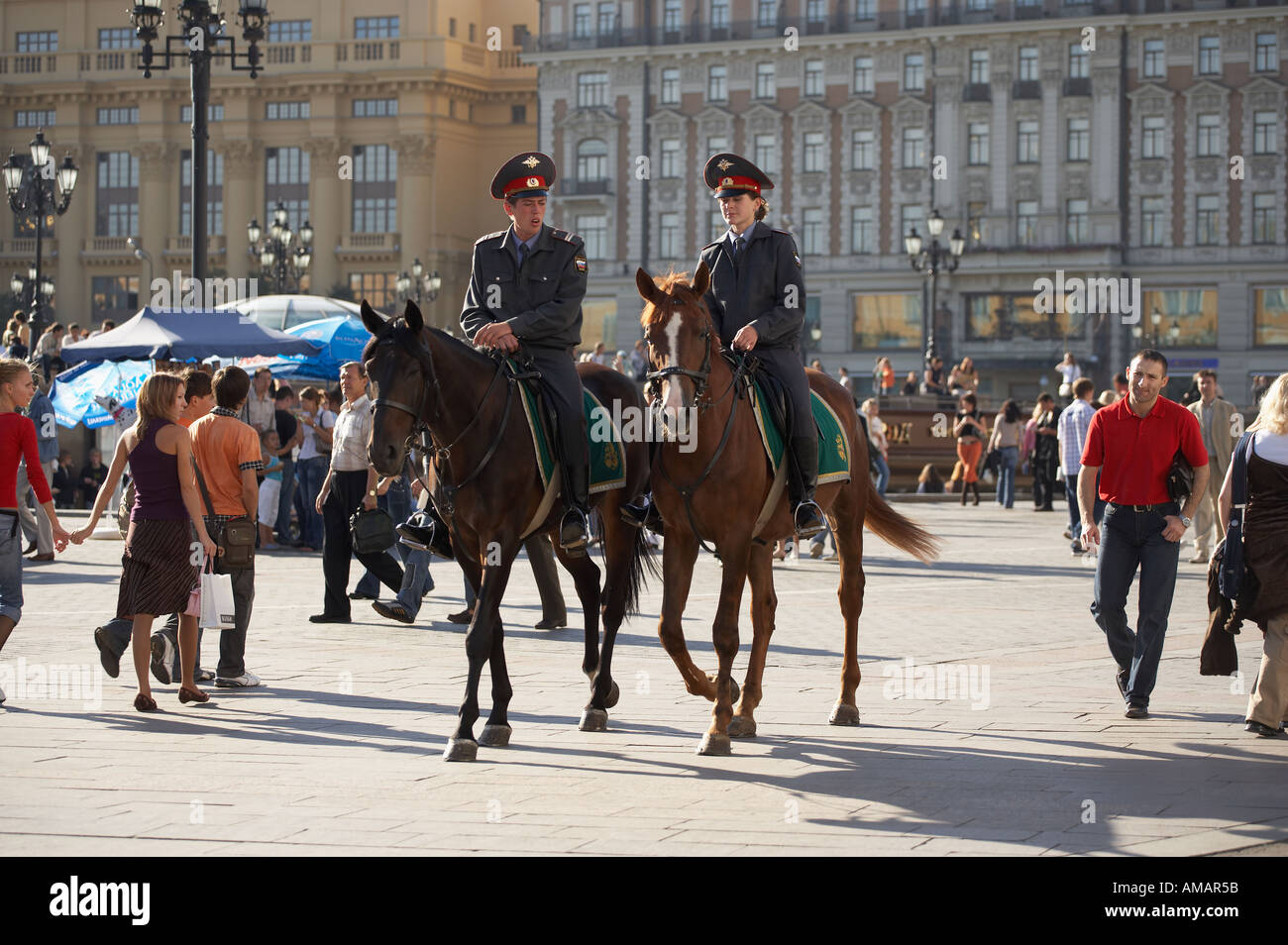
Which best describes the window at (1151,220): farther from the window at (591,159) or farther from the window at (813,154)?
the window at (591,159)

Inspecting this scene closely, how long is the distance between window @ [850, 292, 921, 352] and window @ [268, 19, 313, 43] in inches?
1289

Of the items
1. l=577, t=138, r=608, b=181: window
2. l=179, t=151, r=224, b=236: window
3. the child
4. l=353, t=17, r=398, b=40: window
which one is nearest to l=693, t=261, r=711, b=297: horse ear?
the child

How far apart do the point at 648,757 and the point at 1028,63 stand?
2607 inches

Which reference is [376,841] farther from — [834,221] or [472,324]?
[834,221]

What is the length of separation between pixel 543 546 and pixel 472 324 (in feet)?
14.7

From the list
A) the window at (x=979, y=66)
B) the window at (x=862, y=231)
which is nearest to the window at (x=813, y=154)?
the window at (x=862, y=231)

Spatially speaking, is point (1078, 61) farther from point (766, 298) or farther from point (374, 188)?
point (766, 298)

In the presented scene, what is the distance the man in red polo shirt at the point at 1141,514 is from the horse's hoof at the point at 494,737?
11.1 ft

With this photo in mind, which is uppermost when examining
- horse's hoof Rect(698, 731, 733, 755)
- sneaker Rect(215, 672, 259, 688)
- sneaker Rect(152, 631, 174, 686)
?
sneaker Rect(152, 631, 174, 686)

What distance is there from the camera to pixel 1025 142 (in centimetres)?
7044

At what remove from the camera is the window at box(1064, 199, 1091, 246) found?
69.4 m

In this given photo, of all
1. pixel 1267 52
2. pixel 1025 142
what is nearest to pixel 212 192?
pixel 1025 142

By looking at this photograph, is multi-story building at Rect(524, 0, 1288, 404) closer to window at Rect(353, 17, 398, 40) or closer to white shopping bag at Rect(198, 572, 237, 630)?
window at Rect(353, 17, 398, 40)
